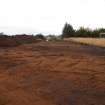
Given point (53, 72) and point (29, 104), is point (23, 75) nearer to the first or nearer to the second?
point (53, 72)

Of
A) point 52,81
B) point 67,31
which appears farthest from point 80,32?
point 52,81

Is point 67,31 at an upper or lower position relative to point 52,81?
upper

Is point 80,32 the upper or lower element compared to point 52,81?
upper

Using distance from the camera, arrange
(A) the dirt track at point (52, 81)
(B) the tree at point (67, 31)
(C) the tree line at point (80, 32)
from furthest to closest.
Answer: (B) the tree at point (67, 31) < (C) the tree line at point (80, 32) < (A) the dirt track at point (52, 81)


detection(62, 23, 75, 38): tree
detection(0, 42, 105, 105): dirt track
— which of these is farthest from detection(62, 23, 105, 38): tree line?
detection(0, 42, 105, 105): dirt track

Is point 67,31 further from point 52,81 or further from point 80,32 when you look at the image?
point 52,81

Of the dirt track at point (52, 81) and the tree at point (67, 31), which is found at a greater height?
the tree at point (67, 31)

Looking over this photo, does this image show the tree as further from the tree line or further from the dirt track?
the dirt track

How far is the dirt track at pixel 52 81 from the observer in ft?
26.0

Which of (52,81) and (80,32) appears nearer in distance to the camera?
(52,81)

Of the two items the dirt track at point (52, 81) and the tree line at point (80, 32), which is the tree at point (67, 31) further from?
the dirt track at point (52, 81)

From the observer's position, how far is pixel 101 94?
26.9 ft

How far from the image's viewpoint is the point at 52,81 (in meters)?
9.75

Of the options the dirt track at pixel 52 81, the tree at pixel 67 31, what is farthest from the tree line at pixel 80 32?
the dirt track at pixel 52 81
